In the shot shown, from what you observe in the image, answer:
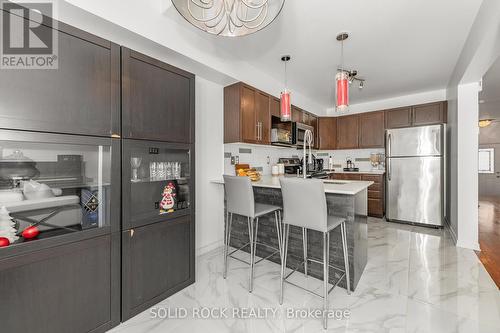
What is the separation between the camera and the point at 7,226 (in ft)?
3.98

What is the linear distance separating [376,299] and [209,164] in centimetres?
229

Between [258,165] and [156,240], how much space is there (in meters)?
2.17

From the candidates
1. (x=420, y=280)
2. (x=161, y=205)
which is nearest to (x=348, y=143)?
(x=420, y=280)

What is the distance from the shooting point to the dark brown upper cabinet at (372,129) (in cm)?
455

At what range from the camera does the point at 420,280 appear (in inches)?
85.1

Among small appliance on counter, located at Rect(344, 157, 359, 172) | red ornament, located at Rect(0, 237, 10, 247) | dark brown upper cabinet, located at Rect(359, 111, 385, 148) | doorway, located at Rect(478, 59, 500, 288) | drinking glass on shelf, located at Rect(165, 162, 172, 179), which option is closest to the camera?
red ornament, located at Rect(0, 237, 10, 247)

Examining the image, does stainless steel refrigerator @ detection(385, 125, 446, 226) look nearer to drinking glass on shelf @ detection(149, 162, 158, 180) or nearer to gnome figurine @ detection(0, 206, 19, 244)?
drinking glass on shelf @ detection(149, 162, 158, 180)

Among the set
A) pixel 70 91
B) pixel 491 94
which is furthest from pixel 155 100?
pixel 491 94

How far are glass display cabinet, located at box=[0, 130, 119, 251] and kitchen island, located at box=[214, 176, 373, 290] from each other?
1.46m

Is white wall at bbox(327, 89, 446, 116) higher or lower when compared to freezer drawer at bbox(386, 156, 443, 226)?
Answer: higher

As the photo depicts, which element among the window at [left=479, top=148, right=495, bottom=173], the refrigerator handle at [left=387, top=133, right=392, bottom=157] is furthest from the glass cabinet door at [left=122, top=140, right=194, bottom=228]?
the window at [left=479, top=148, right=495, bottom=173]

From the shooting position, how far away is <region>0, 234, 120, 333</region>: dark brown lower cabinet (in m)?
1.18

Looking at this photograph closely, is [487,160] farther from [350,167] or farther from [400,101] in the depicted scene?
[350,167]

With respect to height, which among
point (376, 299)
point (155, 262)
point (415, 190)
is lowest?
point (376, 299)
